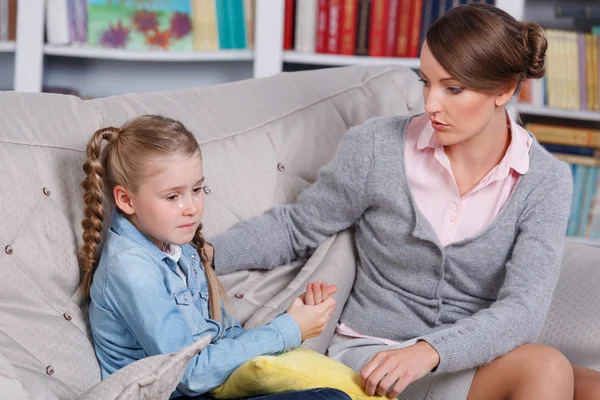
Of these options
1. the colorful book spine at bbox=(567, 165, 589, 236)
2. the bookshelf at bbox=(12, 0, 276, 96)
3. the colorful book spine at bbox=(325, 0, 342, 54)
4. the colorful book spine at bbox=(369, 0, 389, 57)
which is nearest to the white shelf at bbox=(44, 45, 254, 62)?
the bookshelf at bbox=(12, 0, 276, 96)

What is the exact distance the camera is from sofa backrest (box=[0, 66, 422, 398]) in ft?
3.74

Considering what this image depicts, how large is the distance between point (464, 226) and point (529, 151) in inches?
6.9

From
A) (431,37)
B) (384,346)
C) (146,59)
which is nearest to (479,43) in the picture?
(431,37)

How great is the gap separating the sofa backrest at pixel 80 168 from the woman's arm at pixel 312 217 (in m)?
0.05

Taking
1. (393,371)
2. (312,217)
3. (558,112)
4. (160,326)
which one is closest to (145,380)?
(160,326)

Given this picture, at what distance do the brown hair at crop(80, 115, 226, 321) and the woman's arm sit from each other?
0.93ft

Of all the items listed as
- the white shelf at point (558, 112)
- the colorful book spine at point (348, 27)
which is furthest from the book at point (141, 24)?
the white shelf at point (558, 112)

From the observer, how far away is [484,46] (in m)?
1.33

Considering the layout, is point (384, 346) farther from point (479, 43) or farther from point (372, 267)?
point (479, 43)

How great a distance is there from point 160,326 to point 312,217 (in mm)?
509

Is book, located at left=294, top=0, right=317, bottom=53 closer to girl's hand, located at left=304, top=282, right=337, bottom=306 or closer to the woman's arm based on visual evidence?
the woman's arm

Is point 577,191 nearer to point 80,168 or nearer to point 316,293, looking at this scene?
point 316,293

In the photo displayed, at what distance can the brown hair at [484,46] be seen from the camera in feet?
4.36

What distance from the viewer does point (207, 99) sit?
5.17ft
